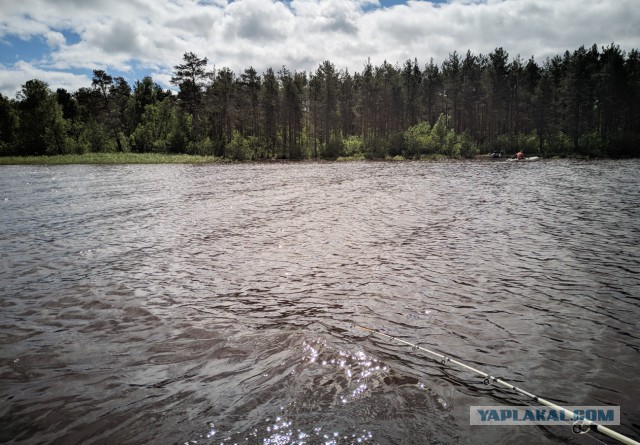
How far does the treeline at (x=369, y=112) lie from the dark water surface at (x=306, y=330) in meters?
70.2

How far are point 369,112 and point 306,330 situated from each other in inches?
4115

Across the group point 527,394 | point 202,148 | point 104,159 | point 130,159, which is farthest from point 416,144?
point 527,394

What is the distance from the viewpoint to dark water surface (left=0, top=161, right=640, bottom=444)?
424cm

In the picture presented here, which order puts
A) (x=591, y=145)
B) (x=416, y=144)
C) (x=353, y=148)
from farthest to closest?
(x=353, y=148) → (x=416, y=144) → (x=591, y=145)

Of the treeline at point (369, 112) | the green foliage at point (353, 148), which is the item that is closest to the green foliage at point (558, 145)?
the treeline at point (369, 112)

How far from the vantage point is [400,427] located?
4.11 m

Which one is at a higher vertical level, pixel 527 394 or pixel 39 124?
pixel 39 124

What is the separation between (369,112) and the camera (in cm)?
10400

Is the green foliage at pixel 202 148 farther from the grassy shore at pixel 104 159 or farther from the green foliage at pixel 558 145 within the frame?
the green foliage at pixel 558 145

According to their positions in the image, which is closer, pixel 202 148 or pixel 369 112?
pixel 202 148

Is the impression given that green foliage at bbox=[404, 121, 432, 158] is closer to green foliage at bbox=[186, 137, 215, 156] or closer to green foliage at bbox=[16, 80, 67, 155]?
green foliage at bbox=[186, 137, 215, 156]

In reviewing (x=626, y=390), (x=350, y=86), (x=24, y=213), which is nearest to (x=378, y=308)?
(x=626, y=390)

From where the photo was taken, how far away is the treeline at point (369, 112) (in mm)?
81312

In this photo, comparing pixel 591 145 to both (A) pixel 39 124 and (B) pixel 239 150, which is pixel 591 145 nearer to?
(B) pixel 239 150
